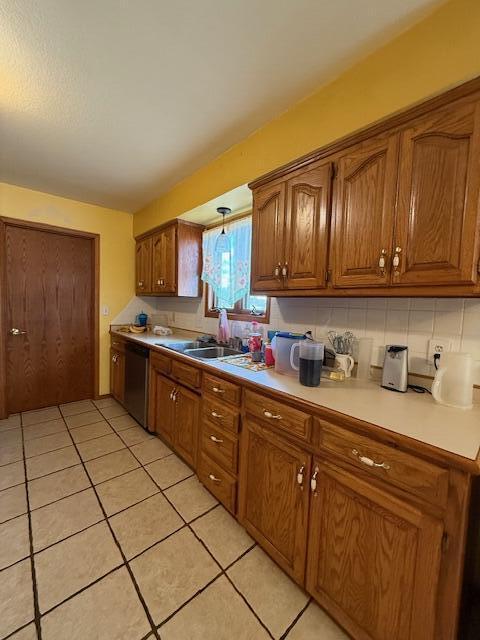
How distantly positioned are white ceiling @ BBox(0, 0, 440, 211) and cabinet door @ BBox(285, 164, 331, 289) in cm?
49

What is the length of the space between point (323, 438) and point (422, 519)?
366 mm

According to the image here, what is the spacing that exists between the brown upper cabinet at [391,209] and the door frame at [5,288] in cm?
257

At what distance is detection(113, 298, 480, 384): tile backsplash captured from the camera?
3.97 ft

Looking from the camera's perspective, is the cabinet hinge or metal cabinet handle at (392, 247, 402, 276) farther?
metal cabinet handle at (392, 247, 402, 276)

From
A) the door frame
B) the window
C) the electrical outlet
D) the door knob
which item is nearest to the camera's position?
the electrical outlet

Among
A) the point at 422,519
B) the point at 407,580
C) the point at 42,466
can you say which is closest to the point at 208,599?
the point at 407,580

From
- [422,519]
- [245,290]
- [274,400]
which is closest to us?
[422,519]

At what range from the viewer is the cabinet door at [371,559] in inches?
32.1

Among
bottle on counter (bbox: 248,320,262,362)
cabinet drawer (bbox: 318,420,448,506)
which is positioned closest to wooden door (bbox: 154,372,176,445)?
bottle on counter (bbox: 248,320,262,362)

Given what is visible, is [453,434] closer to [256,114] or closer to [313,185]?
[313,185]

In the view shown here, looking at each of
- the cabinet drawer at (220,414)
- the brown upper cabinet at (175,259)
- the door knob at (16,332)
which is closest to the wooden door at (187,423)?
the cabinet drawer at (220,414)

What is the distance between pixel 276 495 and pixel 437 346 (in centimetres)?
107

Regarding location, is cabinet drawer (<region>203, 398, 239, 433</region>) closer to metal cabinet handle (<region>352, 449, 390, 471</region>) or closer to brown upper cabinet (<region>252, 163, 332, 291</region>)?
metal cabinet handle (<region>352, 449, 390, 471</region>)

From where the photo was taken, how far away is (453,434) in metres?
0.85
